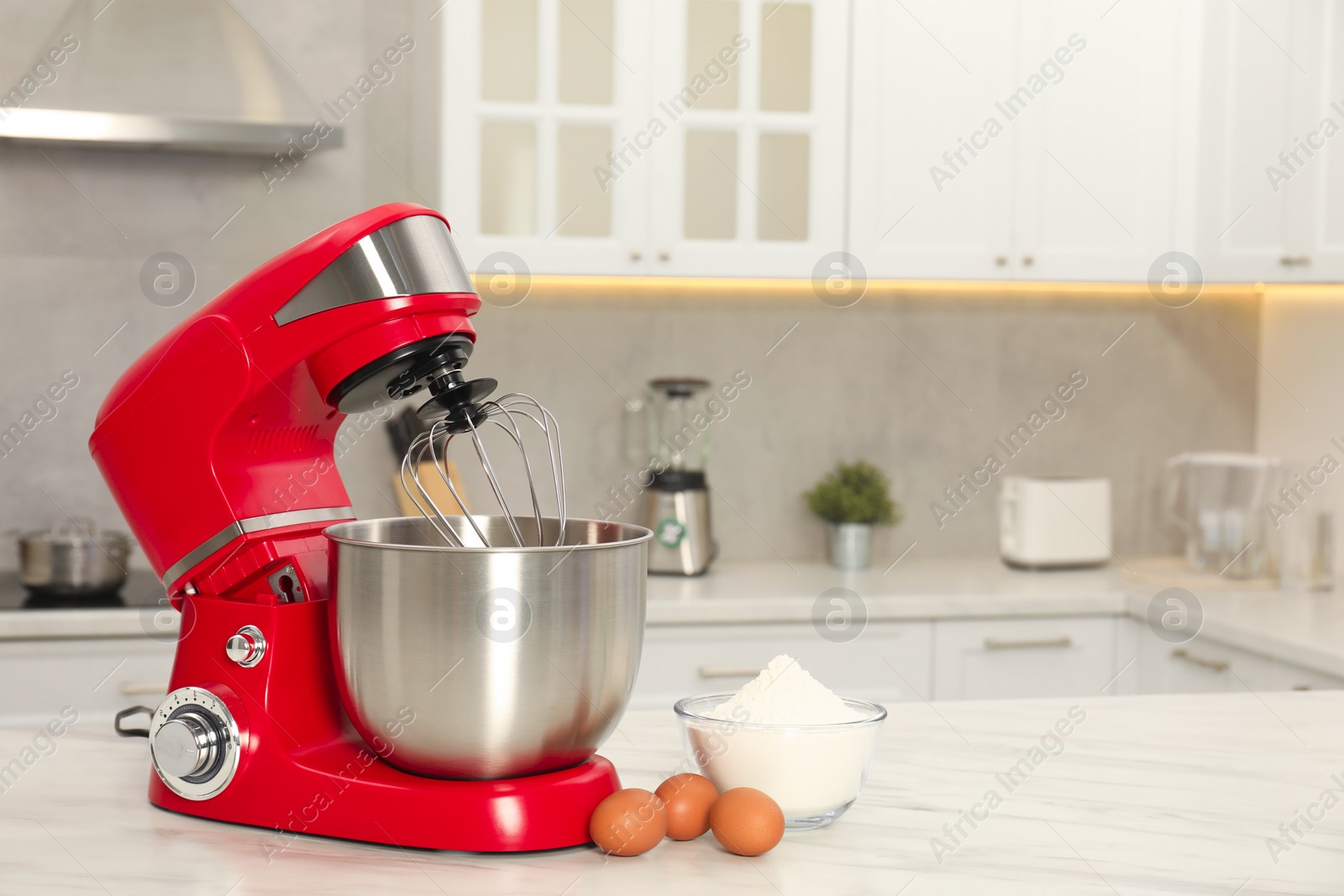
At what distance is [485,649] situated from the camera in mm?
756

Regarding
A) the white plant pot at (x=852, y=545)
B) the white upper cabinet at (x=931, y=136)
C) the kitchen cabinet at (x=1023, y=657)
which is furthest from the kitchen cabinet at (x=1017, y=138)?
the kitchen cabinet at (x=1023, y=657)

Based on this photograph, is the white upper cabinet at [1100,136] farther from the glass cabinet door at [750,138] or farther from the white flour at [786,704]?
the white flour at [786,704]

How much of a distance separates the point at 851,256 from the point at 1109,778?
5.07ft

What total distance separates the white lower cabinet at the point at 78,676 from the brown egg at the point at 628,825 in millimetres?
1472

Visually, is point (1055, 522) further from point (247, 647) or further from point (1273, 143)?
point (247, 647)

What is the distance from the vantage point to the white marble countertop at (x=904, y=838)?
→ 2.44 ft

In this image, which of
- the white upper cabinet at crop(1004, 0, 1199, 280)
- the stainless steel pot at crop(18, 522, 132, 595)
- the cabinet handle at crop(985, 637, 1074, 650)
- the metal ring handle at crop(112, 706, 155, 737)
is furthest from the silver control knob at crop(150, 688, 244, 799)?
the white upper cabinet at crop(1004, 0, 1199, 280)

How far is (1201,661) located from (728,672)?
2.82ft

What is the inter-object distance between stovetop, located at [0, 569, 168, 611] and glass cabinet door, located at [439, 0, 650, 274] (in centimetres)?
84

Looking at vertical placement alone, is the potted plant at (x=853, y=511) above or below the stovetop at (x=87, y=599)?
above

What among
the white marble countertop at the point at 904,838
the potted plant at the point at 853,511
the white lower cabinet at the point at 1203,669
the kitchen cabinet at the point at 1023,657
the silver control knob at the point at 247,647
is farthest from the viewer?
the potted plant at the point at 853,511

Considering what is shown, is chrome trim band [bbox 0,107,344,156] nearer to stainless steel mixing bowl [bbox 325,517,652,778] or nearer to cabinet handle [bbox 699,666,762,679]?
cabinet handle [bbox 699,666,762,679]

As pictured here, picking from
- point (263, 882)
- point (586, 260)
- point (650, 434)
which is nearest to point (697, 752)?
point (263, 882)

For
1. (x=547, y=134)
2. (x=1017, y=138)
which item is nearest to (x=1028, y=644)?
(x=1017, y=138)
